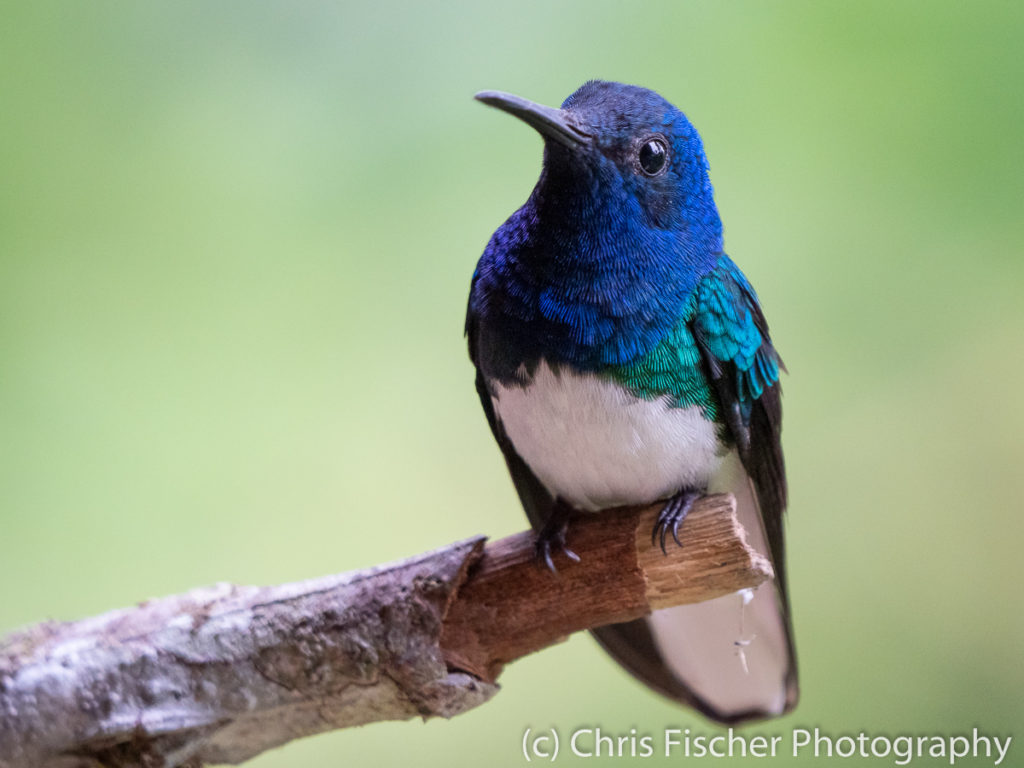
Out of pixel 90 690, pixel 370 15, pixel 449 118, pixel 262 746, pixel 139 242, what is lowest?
pixel 262 746

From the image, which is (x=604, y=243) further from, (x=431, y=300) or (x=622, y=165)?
(x=431, y=300)

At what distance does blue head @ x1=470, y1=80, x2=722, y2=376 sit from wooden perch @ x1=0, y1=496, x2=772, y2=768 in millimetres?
418

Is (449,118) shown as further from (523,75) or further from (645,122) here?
(645,122)

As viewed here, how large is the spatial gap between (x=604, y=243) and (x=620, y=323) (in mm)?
165

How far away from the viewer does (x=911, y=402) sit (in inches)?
126

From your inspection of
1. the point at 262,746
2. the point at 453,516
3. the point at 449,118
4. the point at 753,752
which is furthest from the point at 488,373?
the point at 753,752

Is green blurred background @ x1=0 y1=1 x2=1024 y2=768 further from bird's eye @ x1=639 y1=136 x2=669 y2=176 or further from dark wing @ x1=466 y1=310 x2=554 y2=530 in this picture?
bird's eye @ x1=639 y1=136 x2=669 y2=176

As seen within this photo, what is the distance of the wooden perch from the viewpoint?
2062mm

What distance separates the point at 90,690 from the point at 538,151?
209 centimetres

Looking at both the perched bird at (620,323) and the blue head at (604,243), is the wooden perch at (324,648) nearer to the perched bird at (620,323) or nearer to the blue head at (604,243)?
the perched bird at (620,323)

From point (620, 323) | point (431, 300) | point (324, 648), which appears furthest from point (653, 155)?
point (431, 300)

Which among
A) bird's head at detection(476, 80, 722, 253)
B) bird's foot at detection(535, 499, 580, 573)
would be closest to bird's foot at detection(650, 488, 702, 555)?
bird's foot at detection(535, 499, 580, 573)

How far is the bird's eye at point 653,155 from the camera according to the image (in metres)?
2.05

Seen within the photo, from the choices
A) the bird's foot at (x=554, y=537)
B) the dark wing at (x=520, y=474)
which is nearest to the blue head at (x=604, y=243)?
the dark wing at (x=520, y=474)
